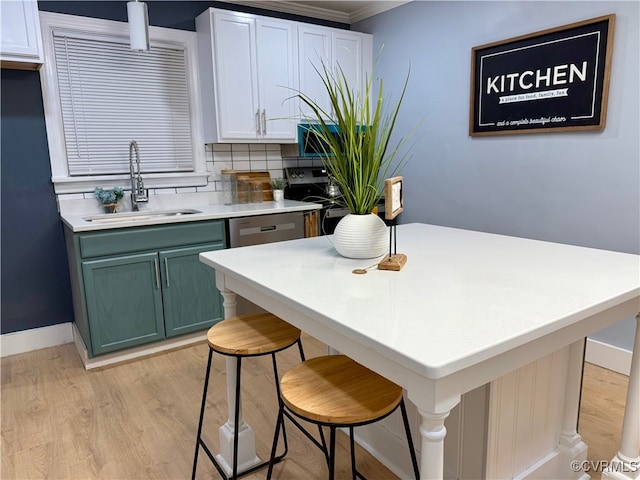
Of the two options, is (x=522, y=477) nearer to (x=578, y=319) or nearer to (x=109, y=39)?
(x=578, y=319)

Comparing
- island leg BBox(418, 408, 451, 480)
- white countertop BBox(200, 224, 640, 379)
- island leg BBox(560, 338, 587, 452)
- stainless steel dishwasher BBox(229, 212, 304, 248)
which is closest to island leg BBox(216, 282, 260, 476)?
white countertop BBox(200, 224, 640, 379)

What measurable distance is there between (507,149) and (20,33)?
116 inches

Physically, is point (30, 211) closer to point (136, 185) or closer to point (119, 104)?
point (136, 185)

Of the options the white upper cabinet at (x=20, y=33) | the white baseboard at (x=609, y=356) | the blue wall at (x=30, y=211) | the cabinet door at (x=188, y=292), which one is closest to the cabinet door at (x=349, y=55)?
the blue wall at (x=30, y=211)

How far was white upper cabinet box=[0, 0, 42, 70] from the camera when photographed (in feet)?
7.91

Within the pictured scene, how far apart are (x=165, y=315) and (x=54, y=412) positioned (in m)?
0.82

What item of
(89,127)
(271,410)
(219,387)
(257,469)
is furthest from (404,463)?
(89,127)

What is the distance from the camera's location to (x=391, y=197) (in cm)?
144

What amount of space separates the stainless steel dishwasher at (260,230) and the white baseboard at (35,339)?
1.19 metres

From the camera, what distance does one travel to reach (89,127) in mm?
3064

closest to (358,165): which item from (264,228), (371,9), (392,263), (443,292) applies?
(392,263)

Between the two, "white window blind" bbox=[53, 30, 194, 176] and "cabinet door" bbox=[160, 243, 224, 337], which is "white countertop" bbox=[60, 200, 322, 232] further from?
"white window blind" bbox=[53, 30, 194, 176]

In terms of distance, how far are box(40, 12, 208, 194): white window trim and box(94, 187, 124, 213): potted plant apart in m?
0.08

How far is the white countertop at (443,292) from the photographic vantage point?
0.95 metres
